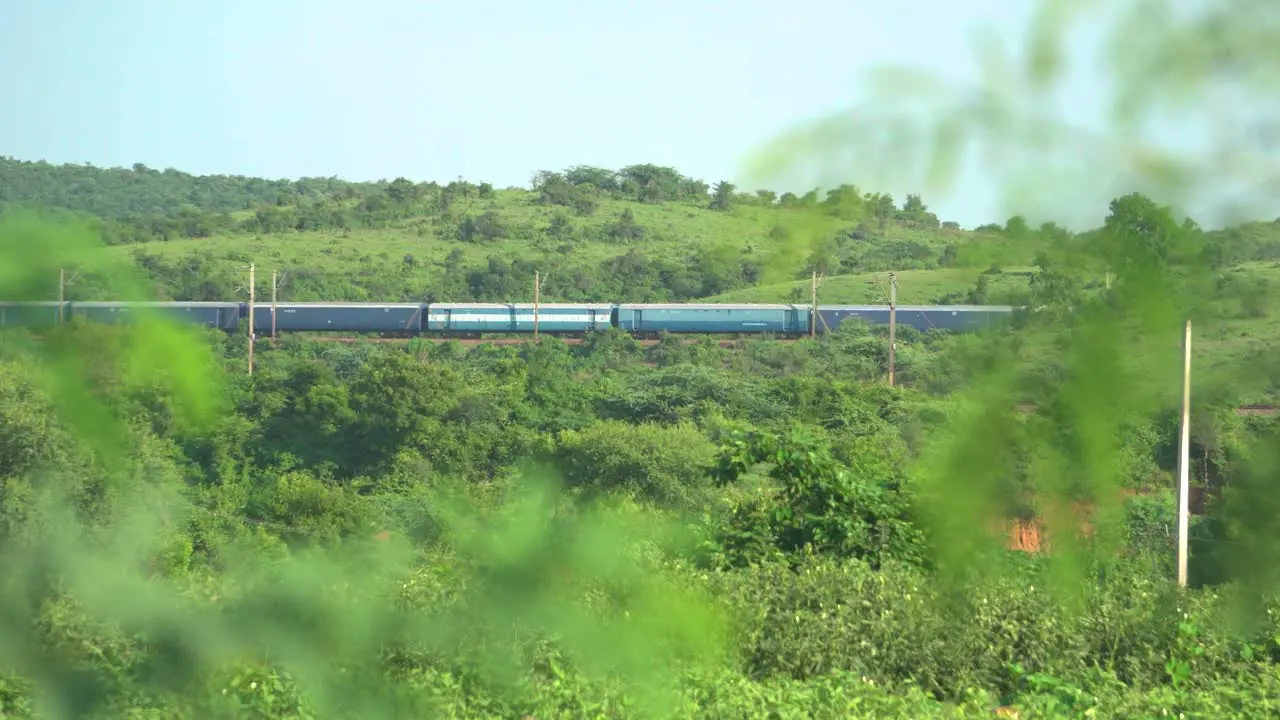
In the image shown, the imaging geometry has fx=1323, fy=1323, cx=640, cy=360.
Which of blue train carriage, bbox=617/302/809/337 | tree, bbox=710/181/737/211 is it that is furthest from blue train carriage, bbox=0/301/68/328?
blue train carriage, bbox=617/302/809/337

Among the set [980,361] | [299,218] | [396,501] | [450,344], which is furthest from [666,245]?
[450,344]

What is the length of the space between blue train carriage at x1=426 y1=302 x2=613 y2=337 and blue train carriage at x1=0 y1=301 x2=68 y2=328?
26617mm

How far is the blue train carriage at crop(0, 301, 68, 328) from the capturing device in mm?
817

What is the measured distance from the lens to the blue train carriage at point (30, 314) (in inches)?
32.2

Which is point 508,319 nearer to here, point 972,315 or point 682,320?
point 682,320

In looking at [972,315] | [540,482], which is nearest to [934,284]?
[972,315]

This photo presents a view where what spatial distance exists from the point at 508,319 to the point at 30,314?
29.2 m

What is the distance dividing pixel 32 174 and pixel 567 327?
27644 mm

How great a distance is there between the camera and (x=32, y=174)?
0.99 meters

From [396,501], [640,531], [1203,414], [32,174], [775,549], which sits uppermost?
[32,174]

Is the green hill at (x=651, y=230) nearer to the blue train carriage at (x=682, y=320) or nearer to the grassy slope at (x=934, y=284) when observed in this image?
the grassy slope at (x=934, y=284)

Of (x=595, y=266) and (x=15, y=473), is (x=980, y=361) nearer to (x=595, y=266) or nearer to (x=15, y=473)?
(x=15, y=473)

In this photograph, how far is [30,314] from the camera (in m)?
0.82

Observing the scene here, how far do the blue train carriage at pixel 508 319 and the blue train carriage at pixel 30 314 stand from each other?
87.3 ft
